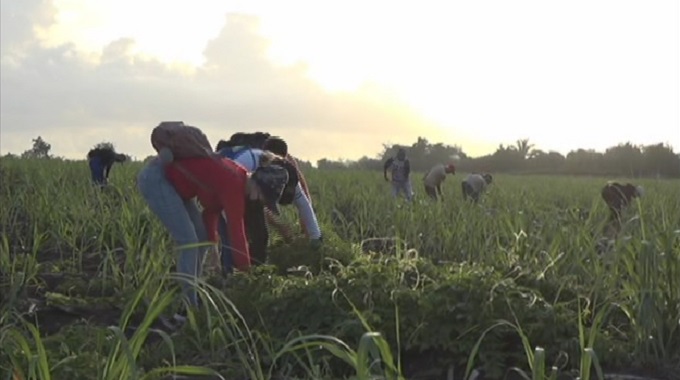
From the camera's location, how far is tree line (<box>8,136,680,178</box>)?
4122 cm

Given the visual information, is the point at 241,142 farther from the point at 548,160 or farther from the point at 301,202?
the point at 548,160

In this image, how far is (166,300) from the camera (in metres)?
2.27

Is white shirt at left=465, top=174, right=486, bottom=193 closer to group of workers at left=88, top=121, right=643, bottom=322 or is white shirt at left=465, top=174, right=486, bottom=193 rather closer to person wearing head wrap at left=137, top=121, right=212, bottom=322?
group of workers at left=88, top=121, right=643, bottom=322

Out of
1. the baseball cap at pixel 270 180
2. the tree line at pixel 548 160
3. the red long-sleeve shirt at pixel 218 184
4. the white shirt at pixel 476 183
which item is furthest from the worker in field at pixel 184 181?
the tree line at pixel 548 160

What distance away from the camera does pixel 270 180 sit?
495cm

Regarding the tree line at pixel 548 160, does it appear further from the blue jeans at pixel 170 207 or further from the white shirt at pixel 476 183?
the blue jeans at pixel 170 207

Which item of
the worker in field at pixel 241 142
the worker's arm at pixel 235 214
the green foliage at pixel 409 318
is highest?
the worker in field at pixel 241 142

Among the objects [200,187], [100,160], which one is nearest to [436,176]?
[100,160]

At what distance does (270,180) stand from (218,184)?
1.06ft

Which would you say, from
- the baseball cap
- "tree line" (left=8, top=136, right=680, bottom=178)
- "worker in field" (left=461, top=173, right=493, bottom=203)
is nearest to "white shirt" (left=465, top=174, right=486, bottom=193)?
"worker in field" (left=461, top=173, right=493, bottom=203)

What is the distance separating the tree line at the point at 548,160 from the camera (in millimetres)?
41394

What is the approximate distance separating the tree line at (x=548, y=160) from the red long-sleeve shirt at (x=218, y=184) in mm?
31535

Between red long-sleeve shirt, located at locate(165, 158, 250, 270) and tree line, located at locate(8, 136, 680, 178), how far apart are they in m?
31.5

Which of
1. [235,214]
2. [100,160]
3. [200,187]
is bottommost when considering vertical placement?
[235,214]
